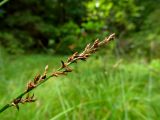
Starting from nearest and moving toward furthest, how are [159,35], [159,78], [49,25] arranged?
[159,78] → [159,35] → [49,25]

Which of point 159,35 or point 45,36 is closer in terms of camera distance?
point 159,35

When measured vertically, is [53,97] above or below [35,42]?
below

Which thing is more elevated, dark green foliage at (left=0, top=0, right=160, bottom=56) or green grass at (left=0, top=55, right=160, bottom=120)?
dark green foliage at (left=0, top=0, right=160, bottom=56)

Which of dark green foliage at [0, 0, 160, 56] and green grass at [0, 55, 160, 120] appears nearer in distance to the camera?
green grass at [0, 55, 160, 120]

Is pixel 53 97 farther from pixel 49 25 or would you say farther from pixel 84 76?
pixel 49 25

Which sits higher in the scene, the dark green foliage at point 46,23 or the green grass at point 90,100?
the dark green foliage at point 46,23

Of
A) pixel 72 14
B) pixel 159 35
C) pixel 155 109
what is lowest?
pixel 155 109

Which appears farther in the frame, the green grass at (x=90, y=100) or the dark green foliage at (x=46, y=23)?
the dark green foliage at (x=46, y=23)

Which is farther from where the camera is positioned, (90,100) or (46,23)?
(46,23)

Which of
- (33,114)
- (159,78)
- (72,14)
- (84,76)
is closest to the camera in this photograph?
(33,114)

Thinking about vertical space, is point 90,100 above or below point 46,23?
below

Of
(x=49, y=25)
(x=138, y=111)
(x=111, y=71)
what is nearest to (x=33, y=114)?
(x=138, y=111)
